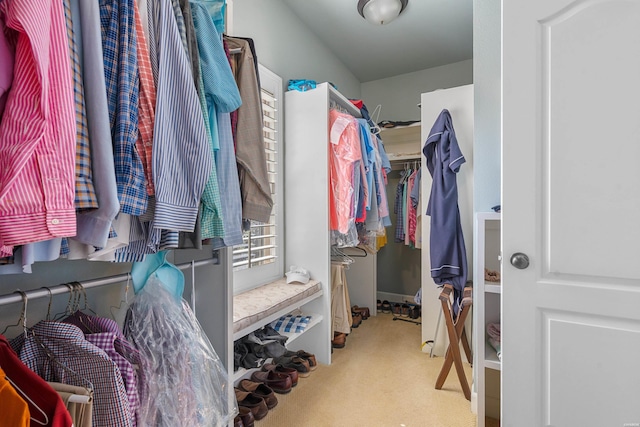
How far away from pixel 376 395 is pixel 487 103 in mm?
1804

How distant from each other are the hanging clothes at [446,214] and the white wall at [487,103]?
1.39ft

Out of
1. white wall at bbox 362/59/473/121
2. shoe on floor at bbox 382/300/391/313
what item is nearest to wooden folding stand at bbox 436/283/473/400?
shoe on floor at bbox 382/300/391/313

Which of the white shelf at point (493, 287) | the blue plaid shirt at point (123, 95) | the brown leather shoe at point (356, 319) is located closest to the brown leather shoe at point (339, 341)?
the brown leather shoe at point (356, 319)

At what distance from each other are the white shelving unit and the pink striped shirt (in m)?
1.62

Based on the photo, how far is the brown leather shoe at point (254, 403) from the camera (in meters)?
1.71

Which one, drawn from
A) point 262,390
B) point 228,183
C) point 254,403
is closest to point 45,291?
point 228,183

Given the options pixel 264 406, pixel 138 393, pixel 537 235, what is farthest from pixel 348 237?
pixel 138 393

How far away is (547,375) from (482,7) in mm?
1846

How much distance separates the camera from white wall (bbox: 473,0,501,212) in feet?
5.83

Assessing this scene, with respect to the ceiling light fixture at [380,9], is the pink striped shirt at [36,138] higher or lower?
lower

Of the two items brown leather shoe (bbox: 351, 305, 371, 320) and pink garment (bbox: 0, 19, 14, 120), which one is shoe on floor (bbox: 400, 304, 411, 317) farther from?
pink garment (bbox: 0, 19, 14, 120)

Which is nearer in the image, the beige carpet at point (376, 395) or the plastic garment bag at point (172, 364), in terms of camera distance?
the plastic garment bag at point (172, 364)

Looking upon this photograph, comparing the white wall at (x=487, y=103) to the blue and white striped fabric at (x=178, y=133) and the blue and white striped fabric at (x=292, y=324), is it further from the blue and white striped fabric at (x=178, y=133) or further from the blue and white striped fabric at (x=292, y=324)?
the blue and white striped fabric at (x=178, y=133)

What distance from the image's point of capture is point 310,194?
2408 mm
